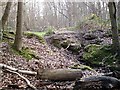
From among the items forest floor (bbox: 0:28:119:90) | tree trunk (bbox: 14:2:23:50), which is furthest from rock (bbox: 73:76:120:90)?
tree trunk (bbox: 14:2:23:50)

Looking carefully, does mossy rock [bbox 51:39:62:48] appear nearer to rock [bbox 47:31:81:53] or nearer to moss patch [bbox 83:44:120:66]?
rock [bbox 47:31:81:53]

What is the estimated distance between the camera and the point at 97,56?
579 inches

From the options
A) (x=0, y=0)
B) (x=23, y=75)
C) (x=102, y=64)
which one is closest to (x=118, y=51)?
(x=102, y=64)

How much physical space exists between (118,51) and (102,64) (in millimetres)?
1151

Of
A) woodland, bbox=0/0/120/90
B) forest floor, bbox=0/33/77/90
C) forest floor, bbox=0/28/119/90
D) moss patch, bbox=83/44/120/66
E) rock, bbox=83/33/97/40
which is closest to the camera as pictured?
woodland, bbox=0/0/120/90

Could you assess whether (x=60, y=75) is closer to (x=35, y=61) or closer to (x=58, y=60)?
(x=35, y=61)

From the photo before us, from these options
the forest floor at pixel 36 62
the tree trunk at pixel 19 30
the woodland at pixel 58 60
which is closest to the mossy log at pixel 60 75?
the woodland at pixel 58 60

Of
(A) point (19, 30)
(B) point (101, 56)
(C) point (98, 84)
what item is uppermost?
(A) point (19, 30)

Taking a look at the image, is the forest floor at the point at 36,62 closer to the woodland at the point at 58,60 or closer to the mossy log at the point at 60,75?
the woodland at the point at 58,60

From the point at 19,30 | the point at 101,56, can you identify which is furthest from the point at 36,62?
the point at 101,56

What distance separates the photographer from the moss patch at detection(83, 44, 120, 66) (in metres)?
13.7

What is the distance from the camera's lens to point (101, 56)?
14516 mm

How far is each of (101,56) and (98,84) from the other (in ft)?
20.7

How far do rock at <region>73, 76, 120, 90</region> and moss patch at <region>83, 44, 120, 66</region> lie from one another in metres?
4.82
